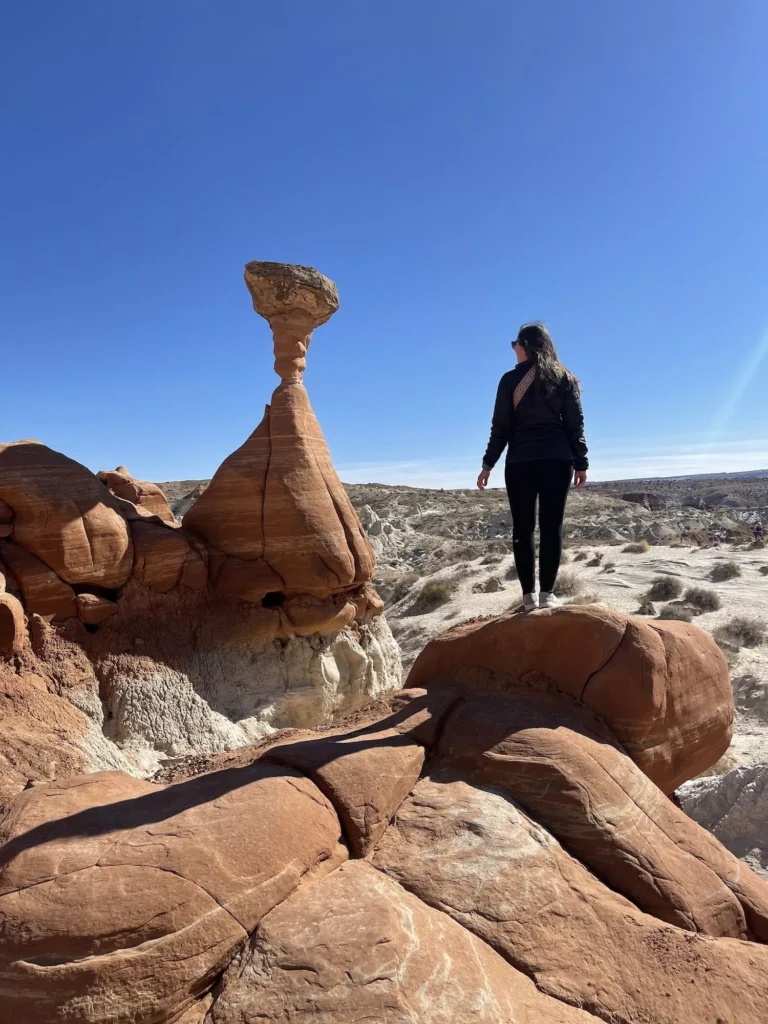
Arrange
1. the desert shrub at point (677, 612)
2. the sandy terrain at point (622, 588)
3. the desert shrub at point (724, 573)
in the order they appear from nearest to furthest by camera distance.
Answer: the sandy terrain at point (622, 588)
the desert shrub at point (677, 612)
the desert shrub at point (724, 573)

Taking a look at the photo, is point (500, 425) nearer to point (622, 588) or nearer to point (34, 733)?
point (34, 733)

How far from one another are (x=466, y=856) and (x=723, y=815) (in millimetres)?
4509

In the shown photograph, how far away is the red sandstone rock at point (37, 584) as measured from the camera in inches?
236

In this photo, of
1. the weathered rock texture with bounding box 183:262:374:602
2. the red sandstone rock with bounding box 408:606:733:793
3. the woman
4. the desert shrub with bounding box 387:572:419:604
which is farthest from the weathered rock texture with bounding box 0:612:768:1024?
the desert shrub with bounding box 387:572:419:604

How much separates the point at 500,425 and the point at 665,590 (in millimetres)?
13070

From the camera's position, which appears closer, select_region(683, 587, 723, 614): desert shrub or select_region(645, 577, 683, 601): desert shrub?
select_region(683, 587, 723, 614): desert shrub

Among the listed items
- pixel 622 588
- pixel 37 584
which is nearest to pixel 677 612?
pixel 622 588

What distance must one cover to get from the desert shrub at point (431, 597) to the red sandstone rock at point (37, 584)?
493 inches

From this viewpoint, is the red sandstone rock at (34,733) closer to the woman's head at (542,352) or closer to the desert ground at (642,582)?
the desert ground at (642,582)

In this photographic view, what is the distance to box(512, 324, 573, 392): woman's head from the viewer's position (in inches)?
161

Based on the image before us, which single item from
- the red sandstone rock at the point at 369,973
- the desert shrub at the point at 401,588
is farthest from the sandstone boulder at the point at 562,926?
the desert shrub at the point at 401,588

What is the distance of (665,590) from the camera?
15508 mm

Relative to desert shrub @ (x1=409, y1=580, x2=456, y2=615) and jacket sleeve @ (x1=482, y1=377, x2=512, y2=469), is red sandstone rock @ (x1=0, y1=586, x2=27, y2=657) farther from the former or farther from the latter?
desert shrub @ (x1=409, y1=580, x2=456, y2=615)

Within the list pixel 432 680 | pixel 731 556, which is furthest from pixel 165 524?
pixel 731 556
